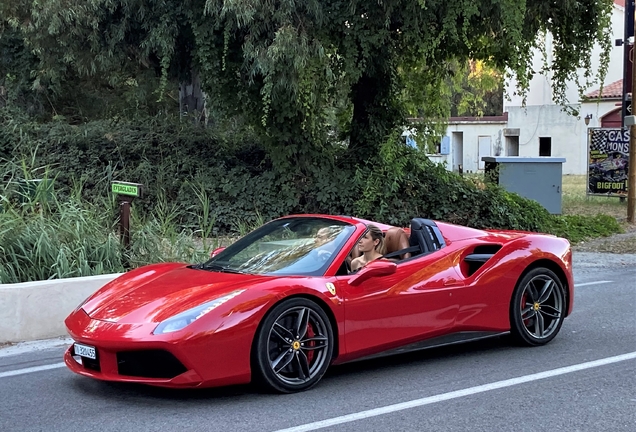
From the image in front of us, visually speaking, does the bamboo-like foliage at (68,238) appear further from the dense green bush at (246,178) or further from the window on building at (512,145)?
the window on building at (512,145)

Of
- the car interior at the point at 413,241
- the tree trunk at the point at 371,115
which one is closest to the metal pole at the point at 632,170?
the tree trunk at the point at 371,115

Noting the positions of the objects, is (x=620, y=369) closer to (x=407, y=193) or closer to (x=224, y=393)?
(x=224, y=393)

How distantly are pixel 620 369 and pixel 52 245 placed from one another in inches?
225

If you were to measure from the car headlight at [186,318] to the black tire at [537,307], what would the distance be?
9.00ft

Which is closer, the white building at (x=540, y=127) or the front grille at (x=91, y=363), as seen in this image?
the front grille at (x=91, y=363)

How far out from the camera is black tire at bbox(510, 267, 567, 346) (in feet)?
22.1

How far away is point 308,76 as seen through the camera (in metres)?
12.8

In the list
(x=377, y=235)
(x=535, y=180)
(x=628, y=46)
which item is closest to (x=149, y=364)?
(x=377, y=235)

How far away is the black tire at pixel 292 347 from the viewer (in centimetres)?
527

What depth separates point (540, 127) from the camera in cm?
4334

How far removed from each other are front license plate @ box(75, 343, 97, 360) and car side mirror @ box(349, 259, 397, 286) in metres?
1.84

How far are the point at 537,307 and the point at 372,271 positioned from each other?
77.3 inches

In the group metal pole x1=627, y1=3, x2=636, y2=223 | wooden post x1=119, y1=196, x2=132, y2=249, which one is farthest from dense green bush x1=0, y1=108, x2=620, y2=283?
wooden post x1=119, y1=196, x2=132, y2=249

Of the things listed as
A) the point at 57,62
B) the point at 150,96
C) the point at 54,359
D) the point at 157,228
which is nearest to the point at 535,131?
the point at 150,96
